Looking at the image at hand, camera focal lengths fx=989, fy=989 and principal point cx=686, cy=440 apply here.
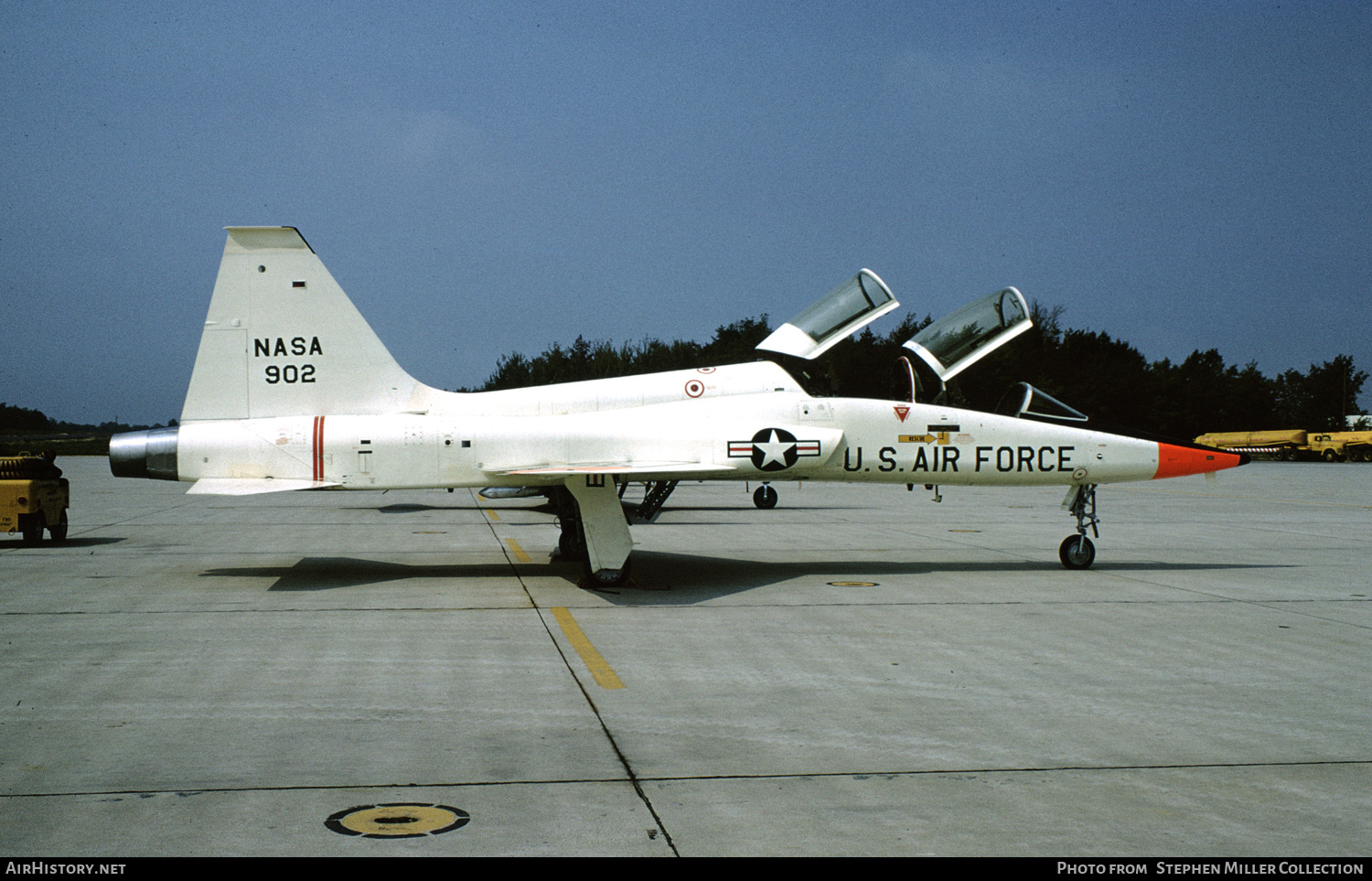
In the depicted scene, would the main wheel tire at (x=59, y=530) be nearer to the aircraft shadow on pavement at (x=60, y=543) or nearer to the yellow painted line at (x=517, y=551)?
the aircraft shadow on pavement at (x=60, y=543)

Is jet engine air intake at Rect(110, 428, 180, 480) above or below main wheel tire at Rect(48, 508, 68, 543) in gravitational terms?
above

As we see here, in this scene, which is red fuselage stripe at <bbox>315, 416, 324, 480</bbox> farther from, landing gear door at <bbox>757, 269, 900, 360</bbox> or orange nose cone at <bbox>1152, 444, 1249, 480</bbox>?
orange nose cone at <bbox>1152, 444, 1249, 480</bbox>

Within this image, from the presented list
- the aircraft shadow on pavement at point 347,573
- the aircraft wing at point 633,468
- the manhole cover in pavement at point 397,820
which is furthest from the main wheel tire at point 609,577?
the manhole cover in pavement at point 397,820

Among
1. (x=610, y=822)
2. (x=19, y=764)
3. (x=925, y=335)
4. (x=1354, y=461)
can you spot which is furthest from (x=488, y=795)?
(x=1354, y=461)

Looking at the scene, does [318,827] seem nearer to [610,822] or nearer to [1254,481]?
[610,822]

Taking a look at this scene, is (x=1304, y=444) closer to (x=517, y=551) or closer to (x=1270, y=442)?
(x=1270, y=442)

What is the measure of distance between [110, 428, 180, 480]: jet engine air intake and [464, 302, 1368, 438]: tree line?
7142 mm

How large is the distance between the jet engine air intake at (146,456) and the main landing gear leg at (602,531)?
466 centimetres

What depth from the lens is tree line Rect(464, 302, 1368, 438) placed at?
12.9m

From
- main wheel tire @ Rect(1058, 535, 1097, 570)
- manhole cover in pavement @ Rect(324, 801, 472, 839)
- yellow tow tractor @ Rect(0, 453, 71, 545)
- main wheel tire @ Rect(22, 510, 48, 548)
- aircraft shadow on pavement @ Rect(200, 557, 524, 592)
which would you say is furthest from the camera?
main wheel tire @ Rect(22, 510, 48, 548)

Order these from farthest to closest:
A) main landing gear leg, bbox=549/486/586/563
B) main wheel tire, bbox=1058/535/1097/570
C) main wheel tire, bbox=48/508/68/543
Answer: main wheel tire, bbox=48/508/68/543 → main landing gear leg, bbox=549/486/586/563 → main wheel tire, bbox=1058/535/1097/570

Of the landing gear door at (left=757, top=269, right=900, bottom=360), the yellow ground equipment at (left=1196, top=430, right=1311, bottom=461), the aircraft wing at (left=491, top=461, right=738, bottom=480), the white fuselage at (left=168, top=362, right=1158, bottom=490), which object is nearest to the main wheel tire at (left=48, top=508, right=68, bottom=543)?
the white fuselage at (left=168, top=362, right=1158, bottom=490)

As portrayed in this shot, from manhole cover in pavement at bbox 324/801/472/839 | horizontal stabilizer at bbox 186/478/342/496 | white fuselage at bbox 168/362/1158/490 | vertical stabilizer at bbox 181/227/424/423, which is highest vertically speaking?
vertical stabilizer at bbox 181/227/424/423

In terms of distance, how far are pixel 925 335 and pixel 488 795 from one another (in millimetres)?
9540
